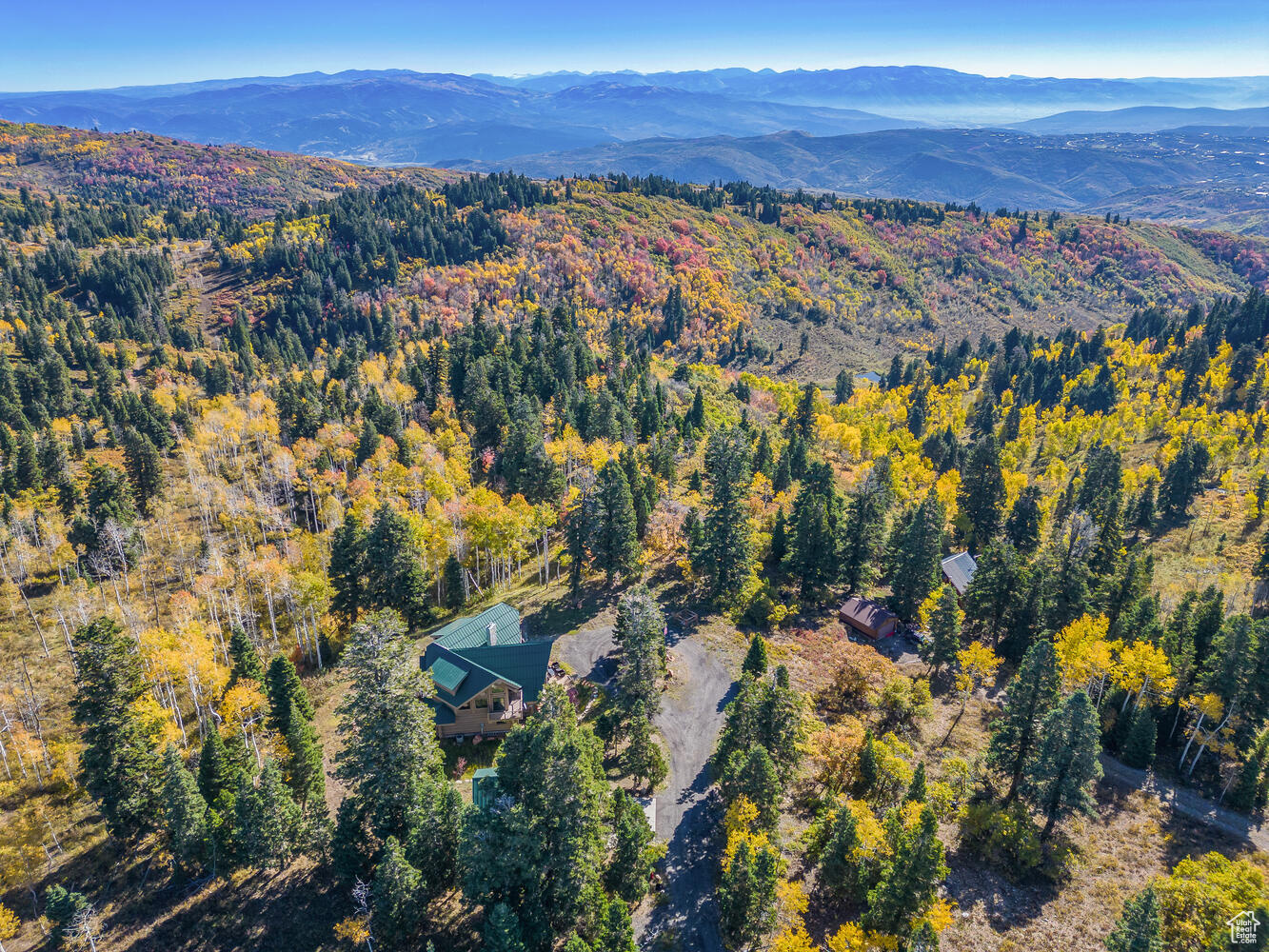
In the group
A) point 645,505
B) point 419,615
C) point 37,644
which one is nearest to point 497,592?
point 419,615

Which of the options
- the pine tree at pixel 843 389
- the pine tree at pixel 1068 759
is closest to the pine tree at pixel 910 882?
the pine tree at pixel 1068 759

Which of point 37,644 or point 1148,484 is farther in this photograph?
point 1148,484

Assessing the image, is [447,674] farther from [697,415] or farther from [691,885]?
[697,415]

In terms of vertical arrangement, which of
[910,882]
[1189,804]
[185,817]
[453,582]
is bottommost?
[1189,804]

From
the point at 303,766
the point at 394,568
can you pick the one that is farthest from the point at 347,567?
the point at 303,766

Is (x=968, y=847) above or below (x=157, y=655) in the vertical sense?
below

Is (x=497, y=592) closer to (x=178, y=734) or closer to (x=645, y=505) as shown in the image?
(x=645, y=505)

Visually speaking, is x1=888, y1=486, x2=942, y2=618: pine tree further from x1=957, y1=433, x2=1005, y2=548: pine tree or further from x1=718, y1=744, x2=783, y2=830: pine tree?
x1=718, y1=744, x2=783, y2=830: pine tree
